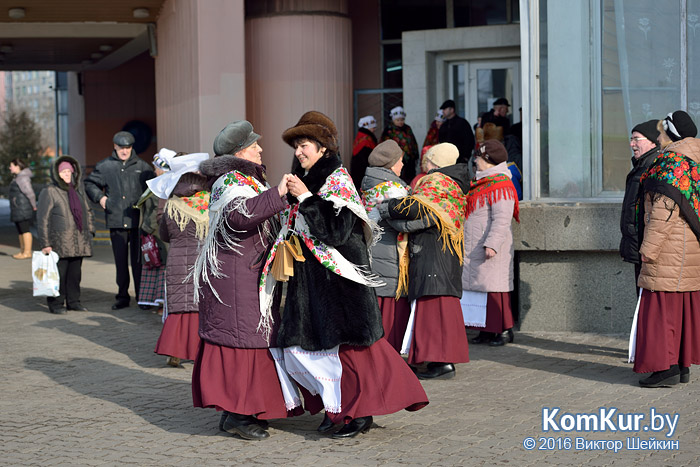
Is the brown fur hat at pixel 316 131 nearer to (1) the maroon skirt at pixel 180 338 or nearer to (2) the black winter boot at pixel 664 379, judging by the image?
(1) the maroon skirt at pixel 180 338

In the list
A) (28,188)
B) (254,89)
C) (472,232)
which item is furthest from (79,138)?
(472,232)

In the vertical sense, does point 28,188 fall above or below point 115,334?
above

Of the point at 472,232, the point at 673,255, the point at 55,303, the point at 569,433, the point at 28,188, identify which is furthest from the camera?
the point at 28,188

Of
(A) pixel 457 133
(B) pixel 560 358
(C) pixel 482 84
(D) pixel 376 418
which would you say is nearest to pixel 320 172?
(D) pixel 376 418

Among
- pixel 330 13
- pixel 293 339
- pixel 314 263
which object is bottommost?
pixel 293 339

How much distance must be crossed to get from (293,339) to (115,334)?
4256 millimetres

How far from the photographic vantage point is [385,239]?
7398mm

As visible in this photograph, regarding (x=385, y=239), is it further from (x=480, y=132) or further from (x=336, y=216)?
(x=480, y=132)

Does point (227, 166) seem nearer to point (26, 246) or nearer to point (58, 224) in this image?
point (58, 224)

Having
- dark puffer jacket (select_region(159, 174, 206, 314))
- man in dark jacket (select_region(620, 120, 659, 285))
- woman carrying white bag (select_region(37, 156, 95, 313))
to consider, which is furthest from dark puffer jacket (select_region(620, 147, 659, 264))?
woman carrying white bag (select_region(37, 156, 95, 313))

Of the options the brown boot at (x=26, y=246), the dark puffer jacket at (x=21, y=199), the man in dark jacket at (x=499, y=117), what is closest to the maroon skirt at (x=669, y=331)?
the man in dark jacket at (x=499, y=117)

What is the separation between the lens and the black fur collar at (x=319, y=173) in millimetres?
5434

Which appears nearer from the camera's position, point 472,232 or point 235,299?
point 235,299

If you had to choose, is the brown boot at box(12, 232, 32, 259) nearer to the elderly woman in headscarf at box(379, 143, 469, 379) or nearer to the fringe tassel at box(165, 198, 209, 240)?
the fringe tassel at box(165, 198, 209, 240)
